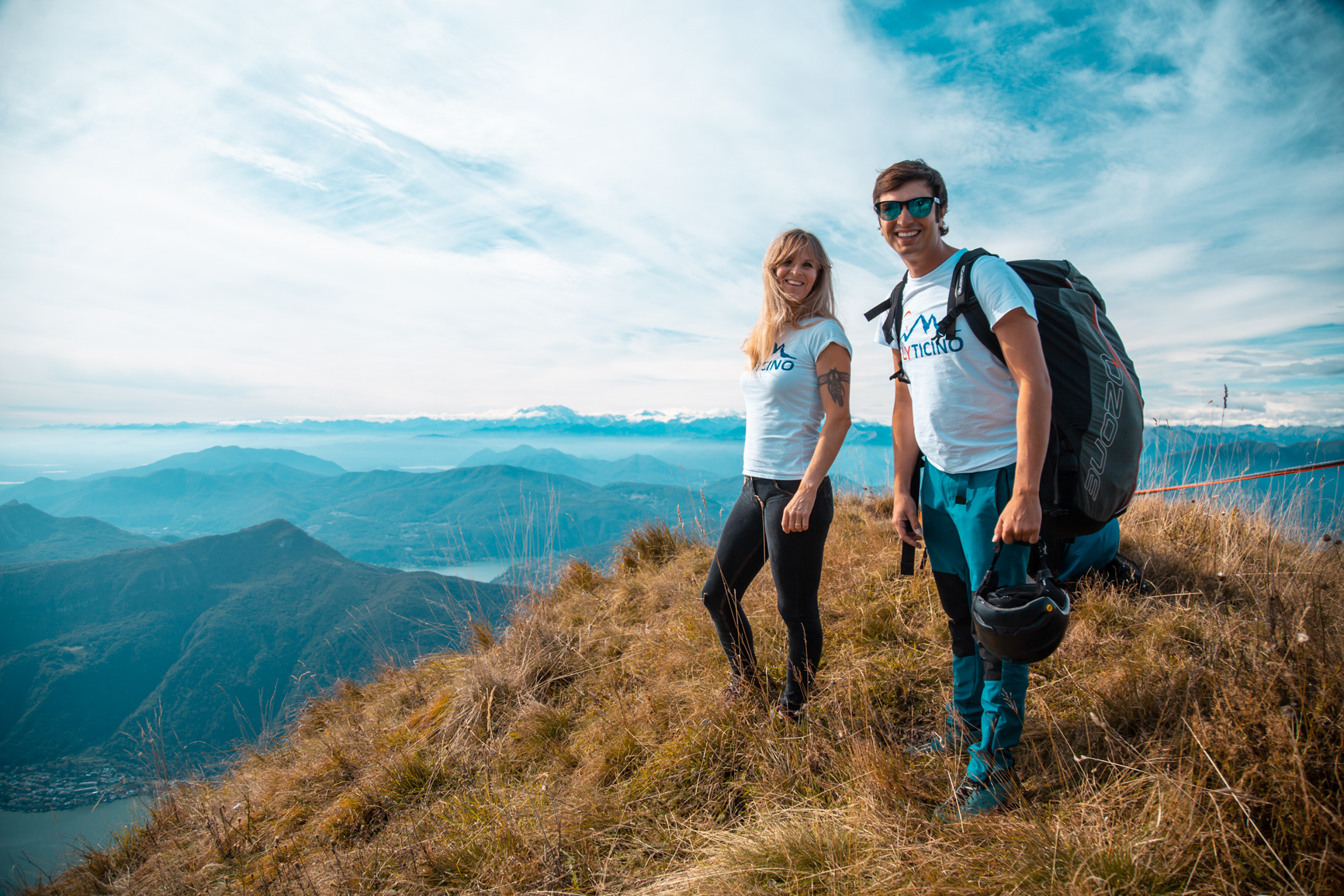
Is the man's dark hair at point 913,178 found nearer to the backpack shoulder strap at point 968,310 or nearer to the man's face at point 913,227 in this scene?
the man's face at point 913,227

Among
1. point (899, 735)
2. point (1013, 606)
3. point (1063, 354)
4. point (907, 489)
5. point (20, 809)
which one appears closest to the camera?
Result: point (1013, 606)

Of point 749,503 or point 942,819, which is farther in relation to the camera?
point 749,503

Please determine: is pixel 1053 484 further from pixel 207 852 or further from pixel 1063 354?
pixel 207 852

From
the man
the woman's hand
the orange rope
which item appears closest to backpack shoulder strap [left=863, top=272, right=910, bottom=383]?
the man

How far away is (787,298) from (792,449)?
67cm

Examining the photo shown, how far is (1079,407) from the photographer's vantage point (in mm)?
1559

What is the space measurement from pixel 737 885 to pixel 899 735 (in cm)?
109

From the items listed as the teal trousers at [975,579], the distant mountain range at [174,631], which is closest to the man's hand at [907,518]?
the teal trousers at [975,579]

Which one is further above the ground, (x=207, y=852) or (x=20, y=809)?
(x=207, y=852)

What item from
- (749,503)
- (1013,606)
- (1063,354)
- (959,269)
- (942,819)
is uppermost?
(959,269)

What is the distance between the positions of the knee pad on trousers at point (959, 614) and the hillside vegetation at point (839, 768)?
1.26 ft

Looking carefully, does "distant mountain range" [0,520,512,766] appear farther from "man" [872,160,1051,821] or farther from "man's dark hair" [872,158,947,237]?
"man's dark hair" [872,158,947,237]

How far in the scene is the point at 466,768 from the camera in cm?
289

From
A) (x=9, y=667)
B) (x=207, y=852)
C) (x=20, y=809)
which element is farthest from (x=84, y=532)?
(x=207, y=852)
